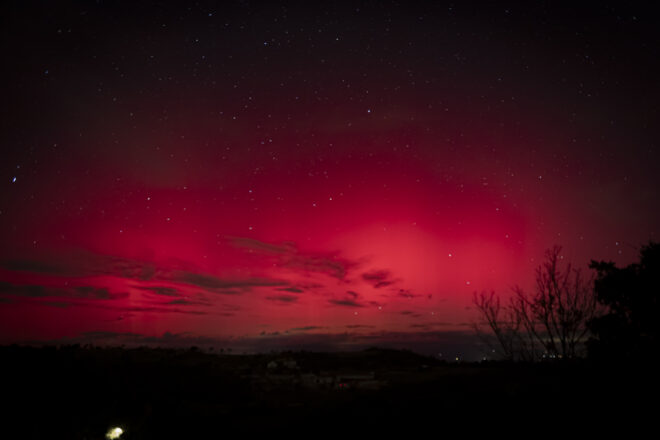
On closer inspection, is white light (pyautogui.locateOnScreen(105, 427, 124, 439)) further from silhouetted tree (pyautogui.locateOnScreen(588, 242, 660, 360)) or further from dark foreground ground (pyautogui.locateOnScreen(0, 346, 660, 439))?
silhouetted tree (pyautogui.locateOnScreen(588, 242, 660, 360))

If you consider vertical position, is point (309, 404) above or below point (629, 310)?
below

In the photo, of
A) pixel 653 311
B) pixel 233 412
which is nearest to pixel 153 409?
pixel 233 412

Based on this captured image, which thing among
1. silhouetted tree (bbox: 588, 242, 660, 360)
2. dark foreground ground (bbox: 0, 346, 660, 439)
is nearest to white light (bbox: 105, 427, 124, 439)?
dark foreground ground (bbox: 0, 346, 660, 439)

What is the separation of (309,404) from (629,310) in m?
13.4

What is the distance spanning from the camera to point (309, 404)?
16.5 meters

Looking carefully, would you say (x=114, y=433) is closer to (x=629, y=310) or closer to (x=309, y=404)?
(x=309, y=404)

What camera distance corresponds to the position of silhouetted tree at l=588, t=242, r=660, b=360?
1473cm

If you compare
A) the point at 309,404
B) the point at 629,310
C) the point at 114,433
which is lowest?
the point at 309,404

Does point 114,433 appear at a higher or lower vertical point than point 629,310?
lower

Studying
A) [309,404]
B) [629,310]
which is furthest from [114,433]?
[629,310]

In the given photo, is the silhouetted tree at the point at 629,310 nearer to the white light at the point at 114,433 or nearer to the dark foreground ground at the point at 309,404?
the dark foreground ground at the point at 309,404

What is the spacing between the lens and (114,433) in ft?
36.3

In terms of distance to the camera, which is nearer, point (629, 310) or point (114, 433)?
point (114, 433)

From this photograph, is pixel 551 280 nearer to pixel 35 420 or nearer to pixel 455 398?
pixel 455 398
